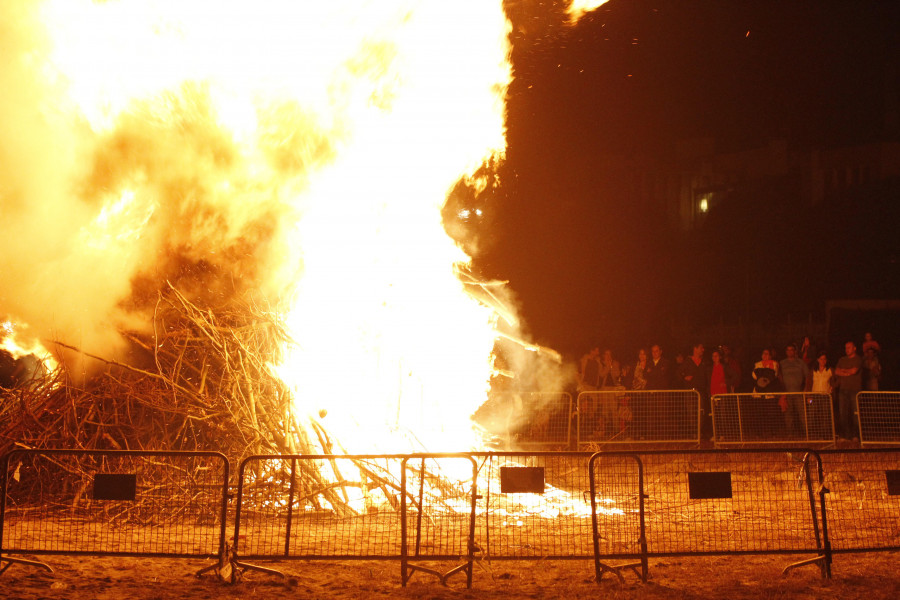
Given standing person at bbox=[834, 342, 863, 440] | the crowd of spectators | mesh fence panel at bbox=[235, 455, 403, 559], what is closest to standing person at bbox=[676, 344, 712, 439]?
the crowd of spectators

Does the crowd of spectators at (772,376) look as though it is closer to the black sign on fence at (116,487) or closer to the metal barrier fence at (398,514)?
the metal barrier fence at (398,514)

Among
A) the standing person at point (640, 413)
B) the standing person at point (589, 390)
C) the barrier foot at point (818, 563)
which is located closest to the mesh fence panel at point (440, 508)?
the barrier foot at point (818, 563)

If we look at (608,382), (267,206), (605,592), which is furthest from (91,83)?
(608,382)

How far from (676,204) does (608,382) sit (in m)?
19.8

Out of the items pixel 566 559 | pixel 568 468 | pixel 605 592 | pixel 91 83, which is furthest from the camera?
pixel 568 468

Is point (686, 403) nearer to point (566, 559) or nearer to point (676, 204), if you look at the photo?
point (566, 559)

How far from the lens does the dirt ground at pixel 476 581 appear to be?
5.30 meters

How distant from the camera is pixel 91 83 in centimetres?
793

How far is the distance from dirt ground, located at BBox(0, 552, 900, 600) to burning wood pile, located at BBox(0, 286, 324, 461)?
216 cm

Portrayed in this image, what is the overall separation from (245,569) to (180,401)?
3066 mm

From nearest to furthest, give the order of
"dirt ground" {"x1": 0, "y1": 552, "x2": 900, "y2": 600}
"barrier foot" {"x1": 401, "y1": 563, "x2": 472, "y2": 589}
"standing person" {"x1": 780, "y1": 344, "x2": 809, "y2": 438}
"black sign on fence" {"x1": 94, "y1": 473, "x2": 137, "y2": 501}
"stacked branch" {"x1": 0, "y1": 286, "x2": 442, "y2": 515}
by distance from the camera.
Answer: "dirt ground" {"x1": 0, "y1": 552, "x2": 900, "y2": 600}
"barrier foot" {"x1": 401, "y1": 563, "x2": 472, "y2": 589}
"black sign on fence" {"x1": 94, "y1": 473, "x2": 137, "y2": 501}
"stacked branch" {"x1": 0, "y1": 286, "x2": 442, "y2": 515}
"standing person" {"x1": 780, "y1": 344, "x2": 809, "y2": 438}

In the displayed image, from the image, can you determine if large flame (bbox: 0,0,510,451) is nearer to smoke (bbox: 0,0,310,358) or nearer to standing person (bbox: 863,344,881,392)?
smoke (bbox: 0,0,310,358)

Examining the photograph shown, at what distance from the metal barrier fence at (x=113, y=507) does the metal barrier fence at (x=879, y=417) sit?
29.8 ft

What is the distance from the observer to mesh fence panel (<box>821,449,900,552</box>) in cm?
664
